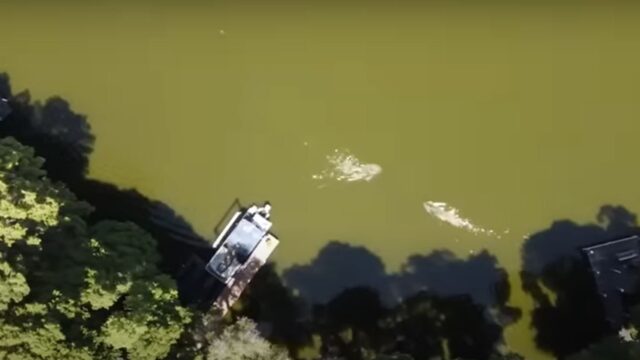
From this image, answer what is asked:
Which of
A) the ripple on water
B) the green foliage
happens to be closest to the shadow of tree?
the ripple on water

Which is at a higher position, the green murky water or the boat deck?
the green murky water

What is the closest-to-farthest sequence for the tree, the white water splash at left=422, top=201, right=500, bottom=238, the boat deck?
the tree, the boat deck, the white water splash at left=422, top=201, right=500, bottom=238

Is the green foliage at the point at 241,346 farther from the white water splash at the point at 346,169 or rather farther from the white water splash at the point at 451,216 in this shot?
the white water splash at the point at 451,216

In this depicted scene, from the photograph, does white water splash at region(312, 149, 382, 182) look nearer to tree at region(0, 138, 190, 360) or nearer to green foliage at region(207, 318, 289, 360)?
green foliage at region(207, 318, 289, 360)

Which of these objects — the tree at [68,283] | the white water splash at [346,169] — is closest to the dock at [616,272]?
the white water splash at [346,169]

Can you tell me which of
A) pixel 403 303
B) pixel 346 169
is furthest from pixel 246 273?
pixel 403 303

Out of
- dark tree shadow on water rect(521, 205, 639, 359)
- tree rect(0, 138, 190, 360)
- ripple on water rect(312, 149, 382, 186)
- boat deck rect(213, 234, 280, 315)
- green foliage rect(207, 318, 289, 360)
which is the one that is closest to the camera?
tree rect(0, 138, 190, 360)
